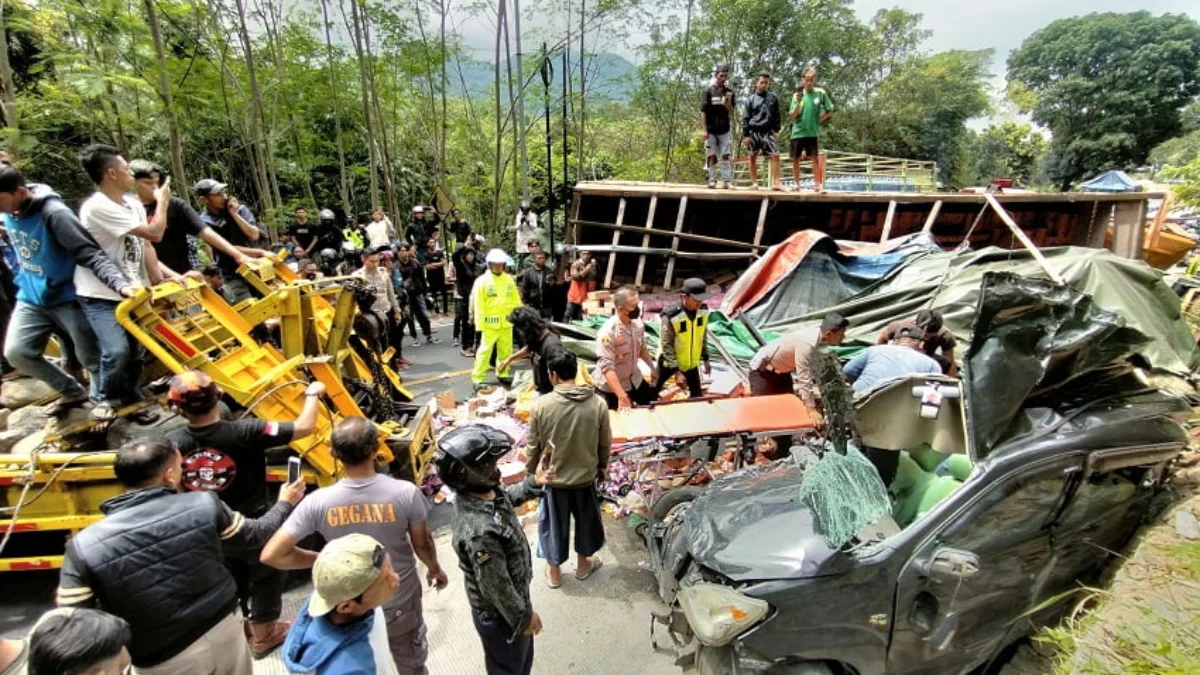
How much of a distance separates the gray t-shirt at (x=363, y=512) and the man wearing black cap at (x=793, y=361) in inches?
Answer: 113

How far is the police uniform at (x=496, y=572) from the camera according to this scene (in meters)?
2.30

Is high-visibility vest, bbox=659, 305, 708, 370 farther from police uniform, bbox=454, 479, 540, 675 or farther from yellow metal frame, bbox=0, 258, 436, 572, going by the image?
police uniform, bbox=454, 479, 540, 675

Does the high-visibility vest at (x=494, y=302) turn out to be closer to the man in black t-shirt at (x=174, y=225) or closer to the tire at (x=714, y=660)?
the man in black t-shirt at (x=174, y=225)

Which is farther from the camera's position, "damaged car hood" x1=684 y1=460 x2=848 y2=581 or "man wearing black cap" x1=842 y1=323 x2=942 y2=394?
"man wearing black cap" x1=842 y1=323 x2=942 y2=394

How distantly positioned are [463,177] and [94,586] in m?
18.0

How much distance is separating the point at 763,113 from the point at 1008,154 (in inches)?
1453

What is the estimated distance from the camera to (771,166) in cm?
962

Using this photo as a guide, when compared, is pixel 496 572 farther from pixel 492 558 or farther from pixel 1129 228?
pixel 1129 228

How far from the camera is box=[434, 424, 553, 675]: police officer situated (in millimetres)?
2299

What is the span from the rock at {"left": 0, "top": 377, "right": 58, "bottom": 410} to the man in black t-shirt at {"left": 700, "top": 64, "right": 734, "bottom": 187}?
28.2 ft

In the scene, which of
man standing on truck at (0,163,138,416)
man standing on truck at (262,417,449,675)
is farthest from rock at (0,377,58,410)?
man standing on truck at (262,417,449,675)

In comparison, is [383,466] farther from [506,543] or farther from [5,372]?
[5,372]

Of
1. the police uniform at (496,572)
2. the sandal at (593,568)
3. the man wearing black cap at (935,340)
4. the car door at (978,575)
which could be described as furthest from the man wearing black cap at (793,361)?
the police uniform at (496,572)

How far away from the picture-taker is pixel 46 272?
349 cm
